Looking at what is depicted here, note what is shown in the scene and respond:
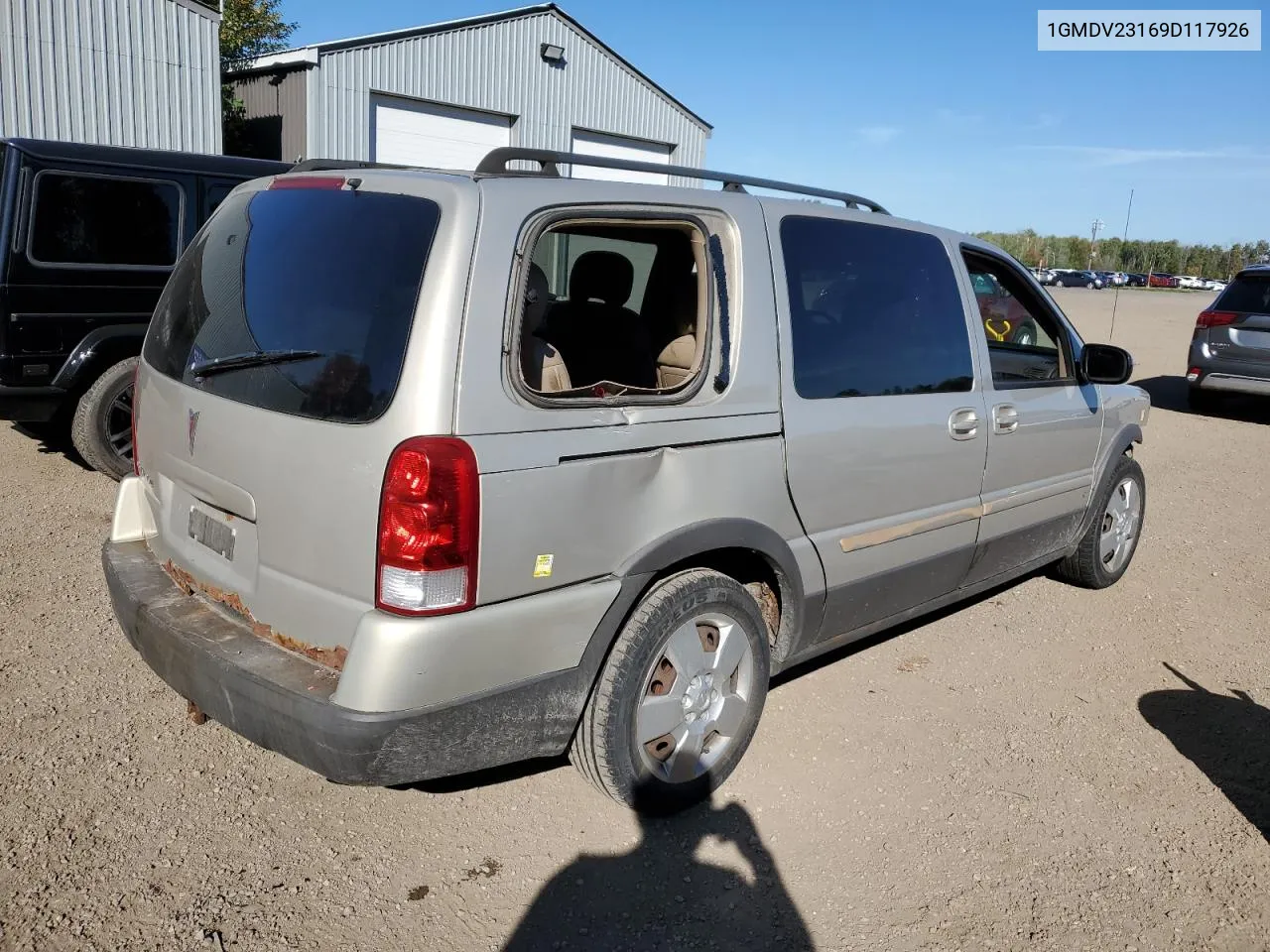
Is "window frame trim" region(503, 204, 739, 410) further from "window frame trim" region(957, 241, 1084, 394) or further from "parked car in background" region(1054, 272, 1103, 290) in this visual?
"parked car in background" region(1054, 272, 1103, 290)

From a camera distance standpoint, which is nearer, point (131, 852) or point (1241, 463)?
point (131, 852)

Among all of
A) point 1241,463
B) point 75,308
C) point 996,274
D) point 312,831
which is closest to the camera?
point 312,831

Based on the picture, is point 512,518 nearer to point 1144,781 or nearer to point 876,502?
point 876,502

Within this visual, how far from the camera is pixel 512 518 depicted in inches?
101

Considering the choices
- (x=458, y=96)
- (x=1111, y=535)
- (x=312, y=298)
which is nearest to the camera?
(x=312, y=298)

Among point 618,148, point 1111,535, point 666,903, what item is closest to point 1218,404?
point 1111,535

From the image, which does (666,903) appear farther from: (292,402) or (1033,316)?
(1033,316)

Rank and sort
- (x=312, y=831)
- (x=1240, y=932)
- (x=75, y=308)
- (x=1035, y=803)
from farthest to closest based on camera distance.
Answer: (x=75, y=308)
(x=1035, y=803)
(x=312, y=831)
(x=1240, y=932)

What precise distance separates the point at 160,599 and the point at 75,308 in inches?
160

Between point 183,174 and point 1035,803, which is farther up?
point 183,174

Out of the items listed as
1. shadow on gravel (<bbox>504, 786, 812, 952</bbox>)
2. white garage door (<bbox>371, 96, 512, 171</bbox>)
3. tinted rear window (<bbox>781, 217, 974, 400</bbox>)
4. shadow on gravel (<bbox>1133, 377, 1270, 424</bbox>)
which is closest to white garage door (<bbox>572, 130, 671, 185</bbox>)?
white garage door (<bbox>371, 96, 512, 171</bbox>)

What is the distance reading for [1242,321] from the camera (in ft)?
37.6

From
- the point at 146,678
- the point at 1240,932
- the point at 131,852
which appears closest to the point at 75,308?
the point at 146,678

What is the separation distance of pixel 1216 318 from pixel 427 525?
38.8 ft
